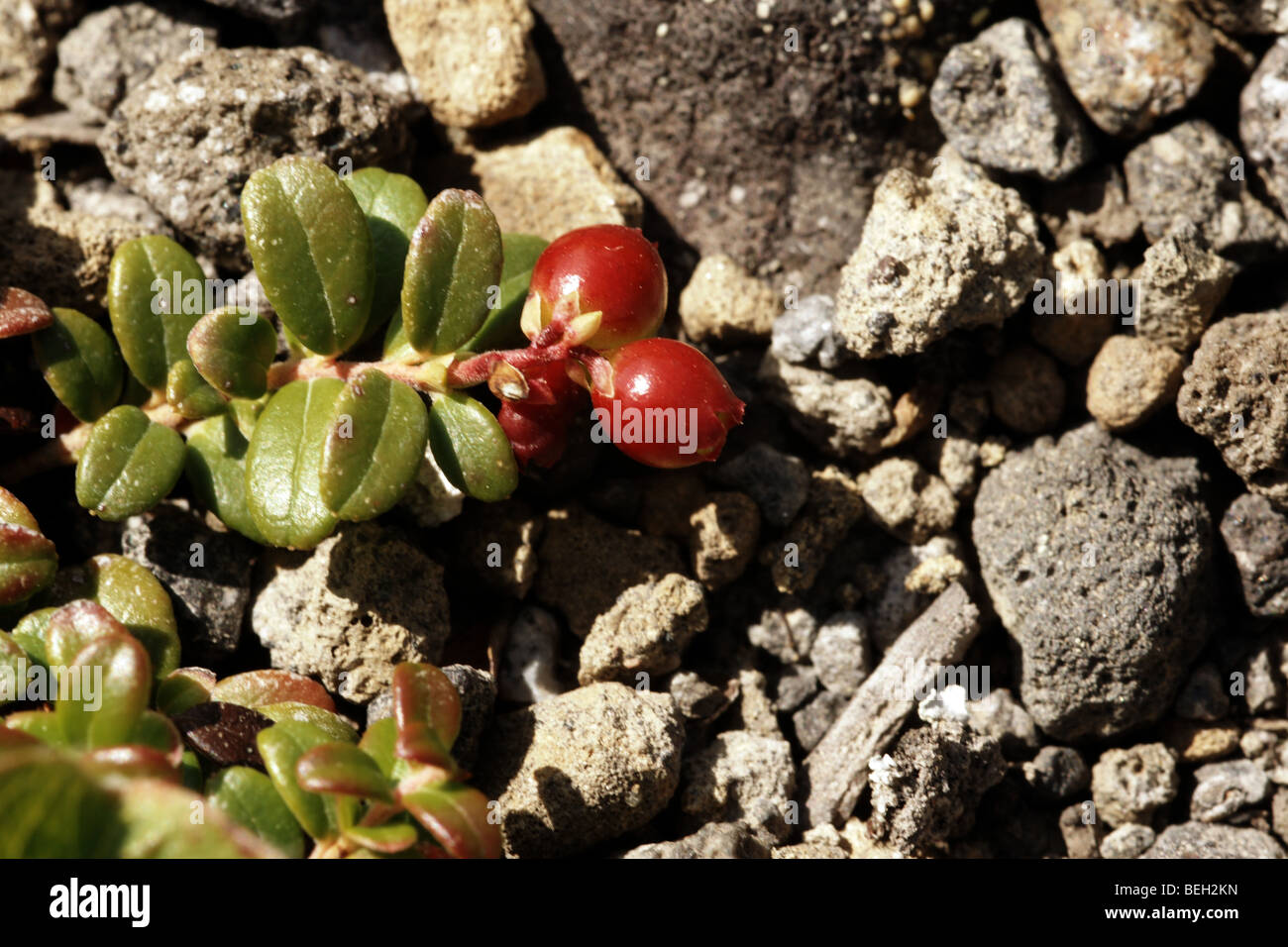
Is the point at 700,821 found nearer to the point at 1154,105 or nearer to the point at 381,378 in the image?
the point at 381,378

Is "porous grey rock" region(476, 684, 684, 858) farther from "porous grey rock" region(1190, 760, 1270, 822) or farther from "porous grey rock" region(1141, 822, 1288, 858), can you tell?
"porous grey rock" region(1190, 760, 1270, 822)

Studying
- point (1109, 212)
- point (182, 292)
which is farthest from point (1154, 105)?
point (182, 292)

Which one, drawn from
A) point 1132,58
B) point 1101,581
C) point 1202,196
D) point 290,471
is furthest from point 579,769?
point 1132,58

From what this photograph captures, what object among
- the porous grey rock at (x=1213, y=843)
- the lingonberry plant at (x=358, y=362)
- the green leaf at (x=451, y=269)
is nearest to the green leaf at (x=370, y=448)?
the lingonberry plant at (x=358, y=362)

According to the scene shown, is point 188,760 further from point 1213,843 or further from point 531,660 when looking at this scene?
point 1213,843

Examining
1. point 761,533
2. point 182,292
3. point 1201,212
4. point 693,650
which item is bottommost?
point 693,650

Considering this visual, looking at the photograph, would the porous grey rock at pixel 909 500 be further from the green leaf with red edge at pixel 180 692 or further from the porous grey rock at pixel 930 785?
the green leaf with red edge at pixel 180 692
